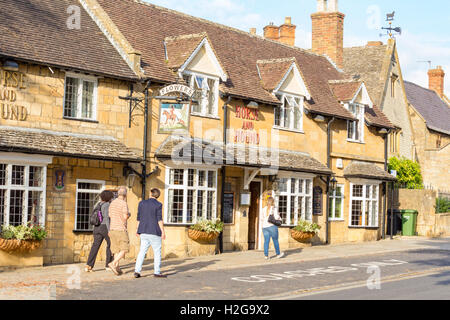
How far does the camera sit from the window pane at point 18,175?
55.0ft

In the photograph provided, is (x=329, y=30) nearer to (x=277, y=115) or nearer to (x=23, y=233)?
(x=277, y=115)

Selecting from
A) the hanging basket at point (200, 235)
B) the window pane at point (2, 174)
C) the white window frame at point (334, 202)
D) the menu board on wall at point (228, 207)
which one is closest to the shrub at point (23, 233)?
the window pane at point (2, 174)

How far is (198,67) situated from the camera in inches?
855

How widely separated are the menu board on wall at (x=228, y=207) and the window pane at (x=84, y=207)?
5301mm

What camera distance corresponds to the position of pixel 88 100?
19.0m

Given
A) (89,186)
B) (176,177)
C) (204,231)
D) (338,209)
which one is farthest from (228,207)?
(338,209)

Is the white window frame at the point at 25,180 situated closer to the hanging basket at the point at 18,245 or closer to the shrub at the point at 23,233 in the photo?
the shrub at the point at 23,233

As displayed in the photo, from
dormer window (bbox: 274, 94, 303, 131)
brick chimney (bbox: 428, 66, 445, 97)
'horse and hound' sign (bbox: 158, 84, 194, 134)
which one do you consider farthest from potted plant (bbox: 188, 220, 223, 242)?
brick chimney (bbox: 428, 66, 445, 97)

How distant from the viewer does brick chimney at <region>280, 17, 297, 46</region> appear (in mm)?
35250

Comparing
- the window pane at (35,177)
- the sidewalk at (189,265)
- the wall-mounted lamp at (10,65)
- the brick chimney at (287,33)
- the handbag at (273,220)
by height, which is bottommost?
the sidewalk at (189,265)

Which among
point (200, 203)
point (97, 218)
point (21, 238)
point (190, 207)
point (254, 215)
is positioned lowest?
point (21, 238)

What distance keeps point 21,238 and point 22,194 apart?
133cm

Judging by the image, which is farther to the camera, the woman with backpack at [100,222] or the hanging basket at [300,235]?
the hanging basket at [300,235]
